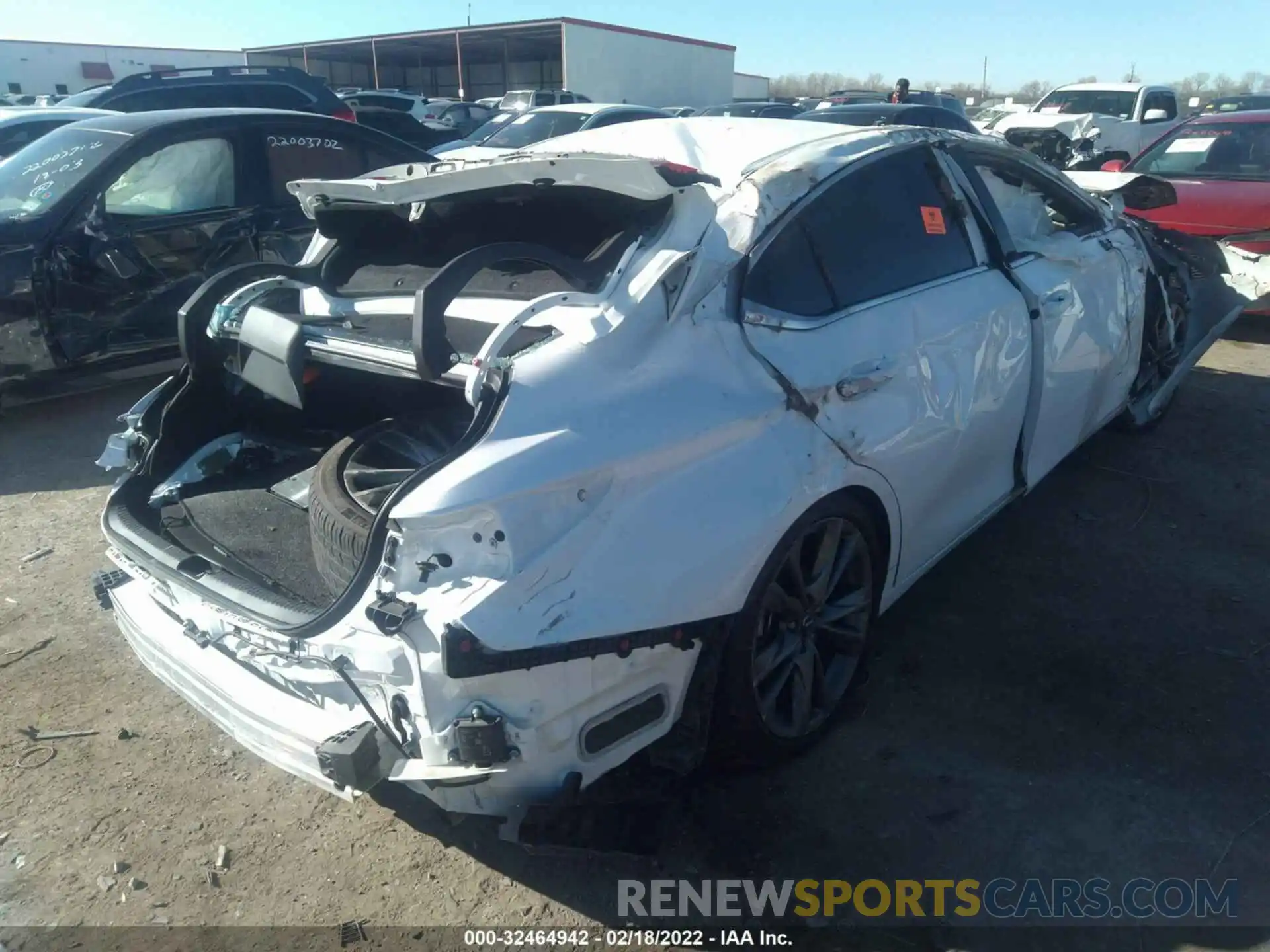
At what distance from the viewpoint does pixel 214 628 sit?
2516 millimetres

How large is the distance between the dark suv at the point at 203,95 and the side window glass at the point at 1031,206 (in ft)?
30.8

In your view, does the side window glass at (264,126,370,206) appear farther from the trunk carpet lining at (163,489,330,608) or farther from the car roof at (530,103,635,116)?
the car roof at (530,103,635,116)

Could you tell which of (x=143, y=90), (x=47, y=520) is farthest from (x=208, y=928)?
(x=143, y=90)

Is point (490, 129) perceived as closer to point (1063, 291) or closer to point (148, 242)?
point (148, 242)

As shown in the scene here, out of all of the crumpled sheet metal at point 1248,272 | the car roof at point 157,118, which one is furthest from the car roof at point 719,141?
the crumpled sheet metal at point 1248,272

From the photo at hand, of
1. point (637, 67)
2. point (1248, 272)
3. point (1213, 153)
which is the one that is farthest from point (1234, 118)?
point (637, 67)

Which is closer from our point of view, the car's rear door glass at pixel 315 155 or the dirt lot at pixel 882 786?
the dirt lot at pixel 882 786

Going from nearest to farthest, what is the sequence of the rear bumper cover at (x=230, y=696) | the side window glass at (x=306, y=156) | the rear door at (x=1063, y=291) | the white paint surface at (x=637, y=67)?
1. the rear bumper cover at (x=230, y=696)
2. the rear door at (x=1063, y=291)
3. the side window glass at (x=306, y=156)
4. the white paint surface at (x=637, y=67)

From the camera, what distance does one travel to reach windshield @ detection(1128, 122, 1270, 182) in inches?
305

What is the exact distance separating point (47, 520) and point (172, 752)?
7.21ft

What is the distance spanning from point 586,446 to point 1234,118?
8.59m

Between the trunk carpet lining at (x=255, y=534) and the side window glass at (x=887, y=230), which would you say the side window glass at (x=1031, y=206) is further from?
the trunk carpet lining at (x=255, y=534)

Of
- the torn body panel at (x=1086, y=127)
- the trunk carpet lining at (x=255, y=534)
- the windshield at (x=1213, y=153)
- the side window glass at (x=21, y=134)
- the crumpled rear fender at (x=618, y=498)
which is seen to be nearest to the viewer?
the crumpled rear fender at (x=618, y=498)

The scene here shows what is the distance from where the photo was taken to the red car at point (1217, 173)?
23.0 feet
